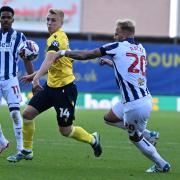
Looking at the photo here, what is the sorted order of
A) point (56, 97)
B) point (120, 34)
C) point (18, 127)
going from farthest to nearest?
point (18, 127)
point (56, 97)
point (120, 34)

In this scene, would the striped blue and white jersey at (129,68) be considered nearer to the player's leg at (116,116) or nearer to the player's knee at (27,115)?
the player's knee at (27,115)

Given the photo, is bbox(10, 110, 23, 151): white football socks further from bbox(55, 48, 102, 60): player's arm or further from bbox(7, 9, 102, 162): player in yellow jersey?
bbox(55, 48, 102, 60): player's arm

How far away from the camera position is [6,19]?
12.1 metres

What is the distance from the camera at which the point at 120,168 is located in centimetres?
1178

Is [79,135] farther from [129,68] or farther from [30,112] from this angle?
[129,68]

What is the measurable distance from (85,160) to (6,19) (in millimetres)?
2455

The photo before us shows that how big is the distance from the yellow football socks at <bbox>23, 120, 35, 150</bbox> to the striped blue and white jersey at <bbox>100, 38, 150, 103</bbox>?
5.62ft

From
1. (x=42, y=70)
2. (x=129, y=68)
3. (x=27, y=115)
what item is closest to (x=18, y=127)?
(x=27, y=115)

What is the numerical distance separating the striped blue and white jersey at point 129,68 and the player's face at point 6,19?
6.36 ft

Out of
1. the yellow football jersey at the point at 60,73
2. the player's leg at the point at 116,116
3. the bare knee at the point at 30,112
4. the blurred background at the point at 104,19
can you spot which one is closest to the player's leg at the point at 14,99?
the bare knee at the point at 30,112

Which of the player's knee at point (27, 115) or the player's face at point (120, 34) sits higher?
the player's face at point (120, 34)

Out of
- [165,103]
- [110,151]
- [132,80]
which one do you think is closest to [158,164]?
[132,80]

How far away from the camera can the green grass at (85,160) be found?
35.6 feet

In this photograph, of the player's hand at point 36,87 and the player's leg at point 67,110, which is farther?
the player's leg at point 67,110
